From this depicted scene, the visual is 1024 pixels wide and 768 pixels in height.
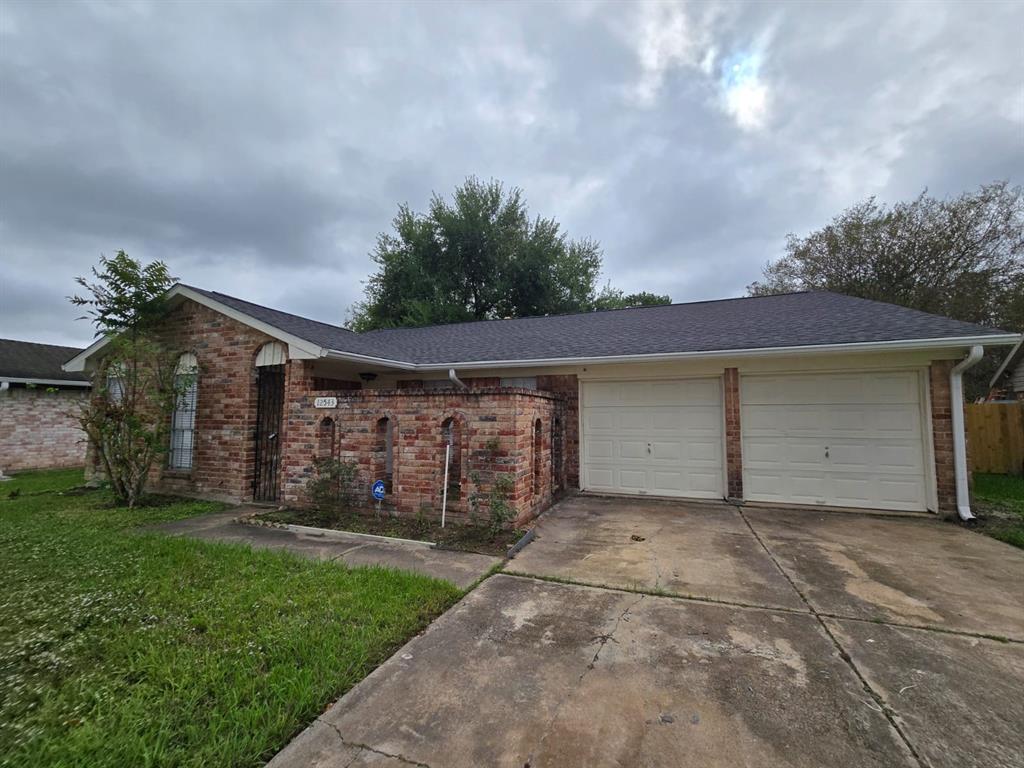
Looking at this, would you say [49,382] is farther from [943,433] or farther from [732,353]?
[943,433]

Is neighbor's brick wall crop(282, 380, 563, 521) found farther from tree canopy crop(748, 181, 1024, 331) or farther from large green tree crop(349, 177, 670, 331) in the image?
tree canopy crop(748, 181, 1024, 331)

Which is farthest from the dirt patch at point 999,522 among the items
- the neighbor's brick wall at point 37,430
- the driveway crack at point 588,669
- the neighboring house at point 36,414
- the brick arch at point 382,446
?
the neighbor's brick wall at point 37,430

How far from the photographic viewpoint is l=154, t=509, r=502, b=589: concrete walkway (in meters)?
4.00

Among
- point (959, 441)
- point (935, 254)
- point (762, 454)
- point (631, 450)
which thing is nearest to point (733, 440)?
point (762, 454)

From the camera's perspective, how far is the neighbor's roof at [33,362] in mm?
11660

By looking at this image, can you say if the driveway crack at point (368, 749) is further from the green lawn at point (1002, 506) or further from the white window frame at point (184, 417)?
the white window frame at point (184, 417)

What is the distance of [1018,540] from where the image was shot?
4.77 meters

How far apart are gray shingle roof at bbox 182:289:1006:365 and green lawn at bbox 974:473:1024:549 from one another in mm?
2570

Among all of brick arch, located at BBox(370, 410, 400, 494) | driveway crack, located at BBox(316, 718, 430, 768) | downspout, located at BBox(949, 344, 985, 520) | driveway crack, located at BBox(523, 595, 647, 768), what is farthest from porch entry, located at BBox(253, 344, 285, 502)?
downspout, located at BBox(949, 344, 985, 520)

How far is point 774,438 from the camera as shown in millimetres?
6773

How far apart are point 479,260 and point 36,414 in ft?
55.5

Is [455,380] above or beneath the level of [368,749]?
above

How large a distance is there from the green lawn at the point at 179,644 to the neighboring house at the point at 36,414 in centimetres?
1044

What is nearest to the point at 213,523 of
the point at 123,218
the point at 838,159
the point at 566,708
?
the point at 566,708
